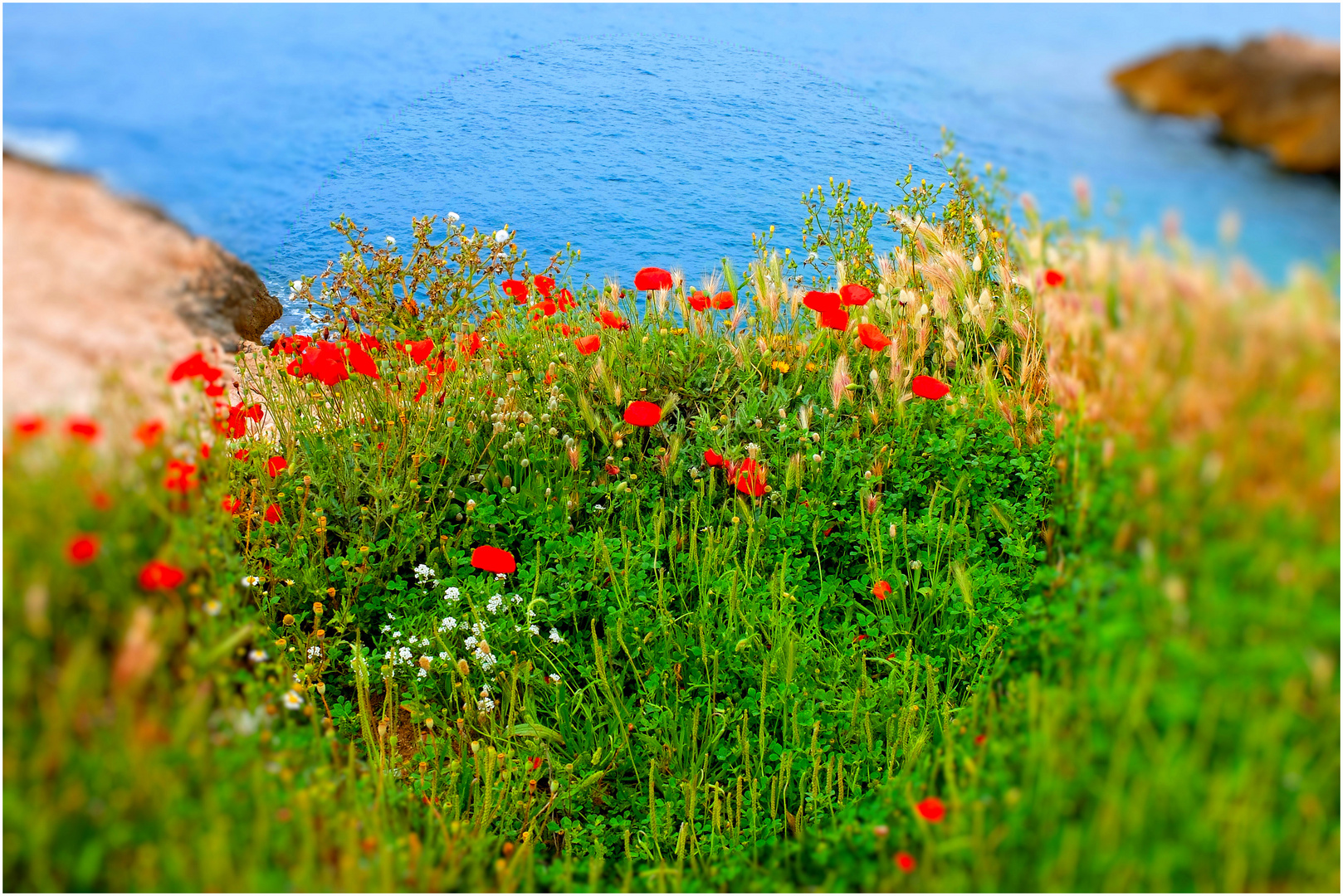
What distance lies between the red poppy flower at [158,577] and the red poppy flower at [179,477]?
5.5 inches

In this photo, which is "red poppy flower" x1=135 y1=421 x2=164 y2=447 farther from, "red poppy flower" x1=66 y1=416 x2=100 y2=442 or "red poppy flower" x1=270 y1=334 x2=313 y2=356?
"red poppy flower" x1=270 y1=334 x2=313 y2=356

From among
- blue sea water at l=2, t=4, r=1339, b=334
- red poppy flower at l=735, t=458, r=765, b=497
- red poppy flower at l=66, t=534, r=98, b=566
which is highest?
blue sea water at l=2, t=4, r=1339, b=334

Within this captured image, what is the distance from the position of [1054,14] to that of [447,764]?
110 inches

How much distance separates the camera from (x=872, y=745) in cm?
274

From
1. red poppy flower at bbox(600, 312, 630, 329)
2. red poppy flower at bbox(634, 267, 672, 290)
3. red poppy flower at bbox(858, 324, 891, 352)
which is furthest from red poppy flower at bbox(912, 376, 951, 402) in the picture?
red poppy flower at bbox(600, 312, 630, 329)

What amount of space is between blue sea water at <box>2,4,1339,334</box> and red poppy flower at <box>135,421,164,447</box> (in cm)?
52

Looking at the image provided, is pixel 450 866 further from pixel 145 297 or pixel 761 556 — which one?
pixel 761 556

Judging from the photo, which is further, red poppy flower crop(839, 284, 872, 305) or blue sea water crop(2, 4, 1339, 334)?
red poppy flower crop(839, 284, 872, 305)

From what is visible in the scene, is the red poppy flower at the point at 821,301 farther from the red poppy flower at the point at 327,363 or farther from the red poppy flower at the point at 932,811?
the red poppy flower at the point at 932,811

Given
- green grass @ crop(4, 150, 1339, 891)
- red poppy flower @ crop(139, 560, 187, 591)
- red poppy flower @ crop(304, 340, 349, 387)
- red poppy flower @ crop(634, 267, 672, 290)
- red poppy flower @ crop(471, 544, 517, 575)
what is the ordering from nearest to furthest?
green grass @ crop(4, 150, 1339, 891)
red poppy flower @ crop(139, 560, 187, 591)
red poppy flower @ crop(471, 544, 517, 575)
red poppy flower @ crop(304, 340, 349, 387)
red poppy flower @ crop(634, 267, 672, 290)

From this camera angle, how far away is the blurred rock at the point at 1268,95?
180cm

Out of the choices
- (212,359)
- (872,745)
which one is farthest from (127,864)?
(872,745)

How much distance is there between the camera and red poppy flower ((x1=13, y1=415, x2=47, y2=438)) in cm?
146

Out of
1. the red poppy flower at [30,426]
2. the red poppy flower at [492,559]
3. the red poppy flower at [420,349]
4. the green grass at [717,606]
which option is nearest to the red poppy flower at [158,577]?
the green grass at [717,606]
